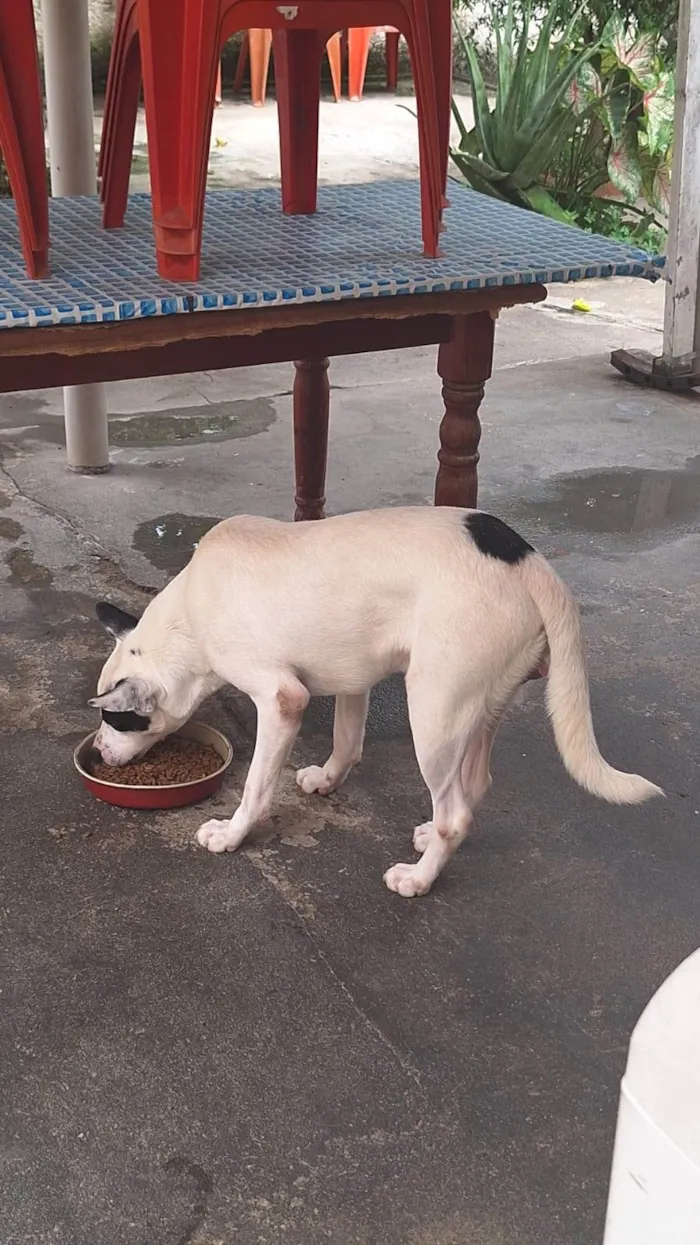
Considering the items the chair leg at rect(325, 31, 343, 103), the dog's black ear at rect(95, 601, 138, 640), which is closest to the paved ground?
the dog's black ear at rect(95, 601, 138, 640)

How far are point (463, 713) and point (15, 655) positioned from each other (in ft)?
4.81

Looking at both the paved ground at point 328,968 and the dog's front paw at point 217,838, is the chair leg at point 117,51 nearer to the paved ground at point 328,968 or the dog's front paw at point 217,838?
the paved ground at point 328,968

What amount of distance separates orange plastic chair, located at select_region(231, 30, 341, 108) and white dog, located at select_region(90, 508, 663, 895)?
9102 millimetres

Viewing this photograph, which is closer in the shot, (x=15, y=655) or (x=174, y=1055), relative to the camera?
(x=174, y=1055)

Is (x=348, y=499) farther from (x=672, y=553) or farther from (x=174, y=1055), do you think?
(x=174, y=1055)

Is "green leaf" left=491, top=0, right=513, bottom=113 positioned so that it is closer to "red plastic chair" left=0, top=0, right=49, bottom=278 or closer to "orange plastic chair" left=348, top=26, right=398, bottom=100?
"orange plastic chair" left=348, top=26, right=398, bottom=100

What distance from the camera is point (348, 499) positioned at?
4.32 meters

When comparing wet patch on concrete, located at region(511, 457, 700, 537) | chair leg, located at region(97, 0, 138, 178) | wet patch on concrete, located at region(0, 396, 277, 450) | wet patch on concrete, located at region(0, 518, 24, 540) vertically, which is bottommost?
wet patch on concrete, located at region(0, 396, 277, 450)

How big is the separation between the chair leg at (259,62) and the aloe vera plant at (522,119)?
386 centimetres

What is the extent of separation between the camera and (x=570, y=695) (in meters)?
2.23

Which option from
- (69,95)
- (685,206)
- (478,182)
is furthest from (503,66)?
(69,95)

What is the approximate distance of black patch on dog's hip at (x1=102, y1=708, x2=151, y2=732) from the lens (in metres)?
2.51

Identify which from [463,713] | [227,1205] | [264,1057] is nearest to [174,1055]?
[264,1057]

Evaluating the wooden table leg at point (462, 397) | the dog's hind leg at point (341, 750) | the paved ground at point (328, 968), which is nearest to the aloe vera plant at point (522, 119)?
the paved ground at point (328, 968)
